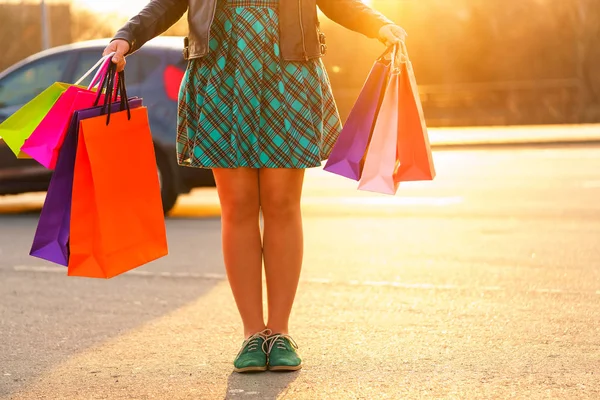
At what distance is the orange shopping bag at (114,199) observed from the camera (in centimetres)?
395


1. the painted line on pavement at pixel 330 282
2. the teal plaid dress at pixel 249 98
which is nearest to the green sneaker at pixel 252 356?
the teal plaid dress at pixel 249 98

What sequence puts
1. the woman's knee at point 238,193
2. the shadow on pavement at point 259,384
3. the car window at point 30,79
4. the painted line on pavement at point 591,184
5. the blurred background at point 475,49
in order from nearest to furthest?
the shadow on pavement at point 259,384
the woman's knee at point 238,193
the car window at point 30,79
the painted line on pavement at point 591,184
the blurred background at point 475,49

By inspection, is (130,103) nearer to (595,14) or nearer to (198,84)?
(198,84)

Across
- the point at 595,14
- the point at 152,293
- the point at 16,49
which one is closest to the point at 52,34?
the point at 16,49

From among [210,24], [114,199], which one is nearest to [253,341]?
[114,199]

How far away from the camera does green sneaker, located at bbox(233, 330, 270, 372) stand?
13.8ft

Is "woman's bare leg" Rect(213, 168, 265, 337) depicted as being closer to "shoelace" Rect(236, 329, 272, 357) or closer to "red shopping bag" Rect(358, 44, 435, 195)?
"shoelace" Rect(236, 329, 272, 357)

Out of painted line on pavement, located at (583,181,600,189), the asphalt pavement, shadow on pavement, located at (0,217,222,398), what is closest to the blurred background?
painted line on pavement, located at (583,181,600,189)

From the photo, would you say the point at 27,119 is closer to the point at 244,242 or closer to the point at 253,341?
the point at 244,242

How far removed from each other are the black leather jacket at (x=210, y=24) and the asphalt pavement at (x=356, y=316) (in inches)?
45.6

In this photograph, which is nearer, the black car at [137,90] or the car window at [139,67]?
the black car at [137,90]

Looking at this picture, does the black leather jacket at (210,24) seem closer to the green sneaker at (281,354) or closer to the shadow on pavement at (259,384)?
the green sneaker at (281,354)

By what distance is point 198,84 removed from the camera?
4141 mm

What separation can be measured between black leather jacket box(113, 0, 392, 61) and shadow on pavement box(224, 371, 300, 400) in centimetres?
112
